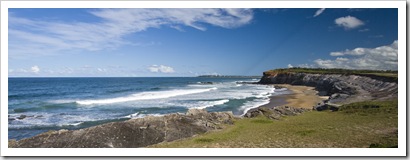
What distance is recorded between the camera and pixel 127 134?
9.65 metres

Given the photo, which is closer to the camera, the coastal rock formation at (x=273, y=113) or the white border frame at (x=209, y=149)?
the white border frame at (x=209, y=149)

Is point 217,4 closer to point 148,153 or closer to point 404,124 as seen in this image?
point 148,153

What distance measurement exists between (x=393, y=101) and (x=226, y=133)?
8.77 meters

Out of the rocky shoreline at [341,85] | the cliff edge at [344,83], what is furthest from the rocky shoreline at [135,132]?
the cliff edge at [344,83]

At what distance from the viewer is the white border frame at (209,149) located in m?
7.76

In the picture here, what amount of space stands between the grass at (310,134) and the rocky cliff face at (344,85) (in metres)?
4.85

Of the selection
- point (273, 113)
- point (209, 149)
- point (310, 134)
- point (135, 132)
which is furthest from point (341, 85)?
point (209, 149)

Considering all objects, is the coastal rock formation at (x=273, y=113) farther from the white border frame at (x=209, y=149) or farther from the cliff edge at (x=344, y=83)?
the white border frame at (x=209, y=149)

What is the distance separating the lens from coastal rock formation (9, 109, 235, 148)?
891 centimetres

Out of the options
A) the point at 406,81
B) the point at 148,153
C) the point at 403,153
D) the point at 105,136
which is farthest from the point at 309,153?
the point at 105,136

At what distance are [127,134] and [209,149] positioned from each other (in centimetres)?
316

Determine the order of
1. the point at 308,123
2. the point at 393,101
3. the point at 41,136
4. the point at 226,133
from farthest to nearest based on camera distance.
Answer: the point at 393,101 → the point at 308,123 → the point at 226,133 → the point at 41,136

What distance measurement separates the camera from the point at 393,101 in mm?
14008

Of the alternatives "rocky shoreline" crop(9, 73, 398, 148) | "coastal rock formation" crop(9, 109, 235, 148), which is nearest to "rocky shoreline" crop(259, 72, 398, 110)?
"rocky shoreline" crop(9, 73, 398, 148)
